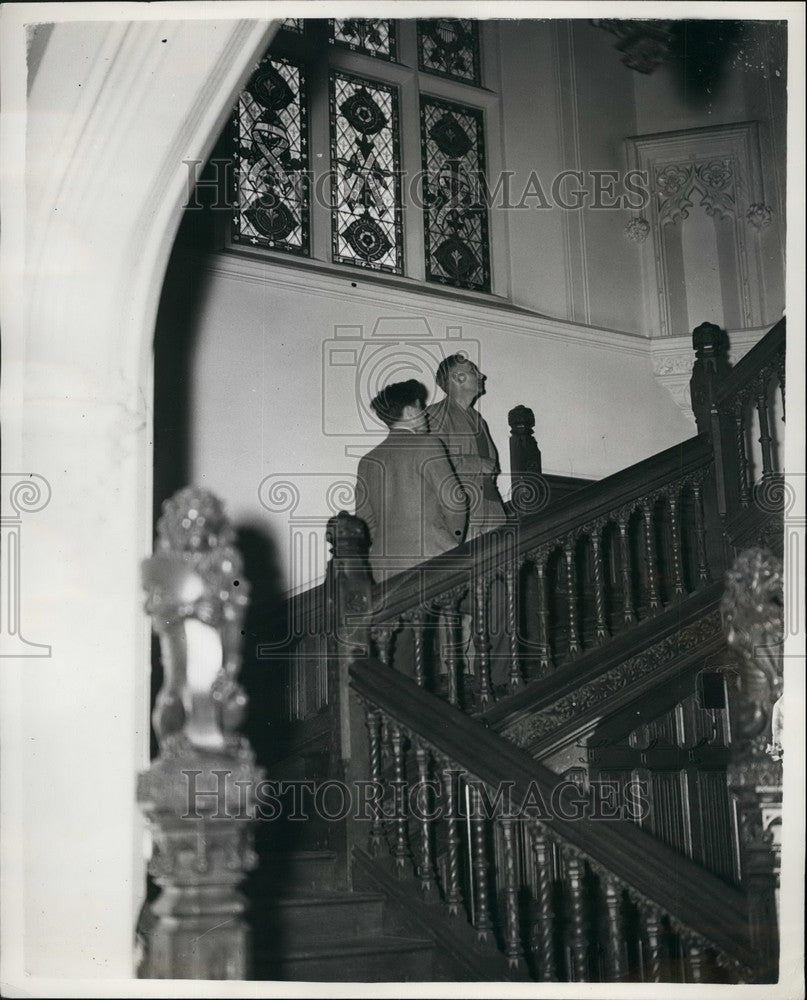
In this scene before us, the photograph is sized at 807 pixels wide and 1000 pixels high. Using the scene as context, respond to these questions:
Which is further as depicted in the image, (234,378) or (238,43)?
(234,378)

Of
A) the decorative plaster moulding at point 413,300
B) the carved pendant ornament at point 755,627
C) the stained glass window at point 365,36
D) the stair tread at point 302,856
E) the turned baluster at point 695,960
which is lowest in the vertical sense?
the turned baluster at point 695,960

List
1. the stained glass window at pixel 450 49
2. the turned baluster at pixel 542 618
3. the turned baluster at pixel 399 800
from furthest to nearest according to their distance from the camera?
the stained glass window at pixel 450 49
the turned baluster at pixel 542 618
the turned baluster at pixel 399 800

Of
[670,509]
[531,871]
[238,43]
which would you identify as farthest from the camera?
[670,509]

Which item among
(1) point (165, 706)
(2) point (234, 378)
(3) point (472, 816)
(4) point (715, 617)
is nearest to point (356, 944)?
(3) point (472, 816)

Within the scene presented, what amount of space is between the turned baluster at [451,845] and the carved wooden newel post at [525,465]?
3574mm

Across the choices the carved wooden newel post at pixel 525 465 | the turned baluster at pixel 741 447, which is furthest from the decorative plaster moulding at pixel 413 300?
the turned baluster at pixel 741 447

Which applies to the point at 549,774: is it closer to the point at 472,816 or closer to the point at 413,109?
the point at 472,816

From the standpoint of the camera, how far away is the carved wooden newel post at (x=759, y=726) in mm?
3850

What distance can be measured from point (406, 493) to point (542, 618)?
1.60 metres

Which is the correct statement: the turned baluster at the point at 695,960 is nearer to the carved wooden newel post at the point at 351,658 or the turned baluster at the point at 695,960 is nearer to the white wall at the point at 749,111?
the carved wooden newel post at the point at 351,658

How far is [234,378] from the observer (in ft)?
24.6

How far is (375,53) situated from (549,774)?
581 centimetres

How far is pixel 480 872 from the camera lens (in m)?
4.63

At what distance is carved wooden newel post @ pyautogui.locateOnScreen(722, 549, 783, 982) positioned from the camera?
3850 mm
